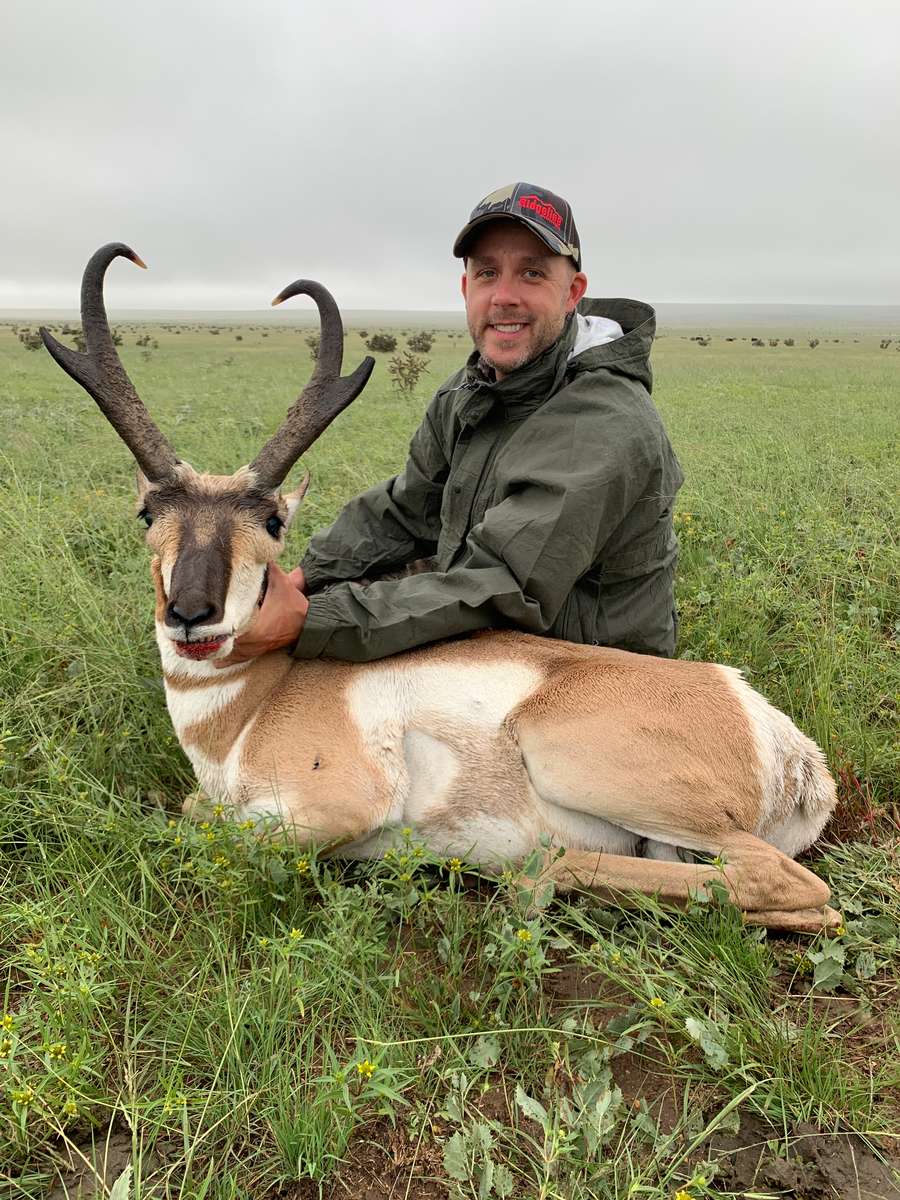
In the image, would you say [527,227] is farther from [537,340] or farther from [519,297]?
[537,340]

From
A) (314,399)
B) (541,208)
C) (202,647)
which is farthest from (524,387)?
(202,647)

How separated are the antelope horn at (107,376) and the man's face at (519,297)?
185 centimetres

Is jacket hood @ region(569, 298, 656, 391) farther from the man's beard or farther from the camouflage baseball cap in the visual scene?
the camouflage baseball cap

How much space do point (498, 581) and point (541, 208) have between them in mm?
2095

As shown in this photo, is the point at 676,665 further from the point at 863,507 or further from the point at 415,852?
the point at 863,507

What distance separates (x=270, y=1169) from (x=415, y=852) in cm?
105

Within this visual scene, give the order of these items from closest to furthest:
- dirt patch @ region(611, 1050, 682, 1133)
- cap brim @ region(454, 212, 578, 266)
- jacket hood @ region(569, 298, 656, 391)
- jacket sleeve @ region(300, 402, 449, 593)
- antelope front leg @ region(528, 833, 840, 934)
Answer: dirt patch @ region(611, 1050, 682, 1133), antelope front leg @ region(528, 833, 840, 934), cap brim @ region(454, 212, 578, 266), jacket hood @ region(569, 298, 656, 391), jacket sleeve @ region(300, 402, 449, 593)

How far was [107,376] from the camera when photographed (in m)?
3.64

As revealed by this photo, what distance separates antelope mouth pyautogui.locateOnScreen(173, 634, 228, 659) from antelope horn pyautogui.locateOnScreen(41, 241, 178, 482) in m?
0.86

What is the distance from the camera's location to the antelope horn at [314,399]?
147 inches

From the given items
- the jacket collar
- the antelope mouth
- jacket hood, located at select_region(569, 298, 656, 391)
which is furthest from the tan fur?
jacket hood, located at select_region(569, 298, 656, 391)

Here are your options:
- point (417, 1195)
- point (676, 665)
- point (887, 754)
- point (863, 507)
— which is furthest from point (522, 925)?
point (863, 507)

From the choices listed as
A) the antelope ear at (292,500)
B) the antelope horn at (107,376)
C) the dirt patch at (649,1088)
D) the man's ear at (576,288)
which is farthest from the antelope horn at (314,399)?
the dirt patch at (649,1088)

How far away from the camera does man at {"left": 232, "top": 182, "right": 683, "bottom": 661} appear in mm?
3684
